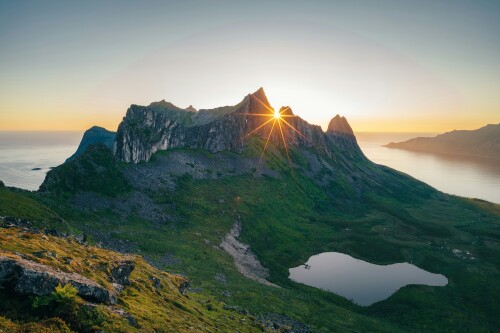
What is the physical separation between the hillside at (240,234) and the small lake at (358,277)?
4020mm

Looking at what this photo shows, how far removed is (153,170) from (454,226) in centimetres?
16784

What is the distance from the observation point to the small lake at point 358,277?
94438 millimetres

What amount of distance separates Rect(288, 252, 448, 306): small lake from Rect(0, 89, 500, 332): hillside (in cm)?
402

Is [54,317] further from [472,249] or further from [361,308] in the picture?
[472,249]

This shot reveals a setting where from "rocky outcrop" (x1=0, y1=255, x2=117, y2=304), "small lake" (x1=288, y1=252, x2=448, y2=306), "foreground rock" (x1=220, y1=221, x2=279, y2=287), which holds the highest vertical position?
"rocky outcrop" (x1=0, y1=255, x2=117, y2=304)

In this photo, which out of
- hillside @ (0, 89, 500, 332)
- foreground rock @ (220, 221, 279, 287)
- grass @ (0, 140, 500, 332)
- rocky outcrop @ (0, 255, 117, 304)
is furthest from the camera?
foreground rock @ (220, 221, 279, 287)

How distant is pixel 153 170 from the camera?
146250 mm

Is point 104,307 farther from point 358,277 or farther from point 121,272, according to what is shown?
point 358,277

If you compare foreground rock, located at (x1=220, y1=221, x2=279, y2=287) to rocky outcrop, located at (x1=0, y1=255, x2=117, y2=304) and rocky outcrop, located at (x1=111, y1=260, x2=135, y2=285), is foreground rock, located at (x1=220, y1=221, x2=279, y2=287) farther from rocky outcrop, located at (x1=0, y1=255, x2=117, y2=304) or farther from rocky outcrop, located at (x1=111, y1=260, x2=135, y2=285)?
rocky outcrop, located at (x1=0, y1=255, x2=117, y2=304)

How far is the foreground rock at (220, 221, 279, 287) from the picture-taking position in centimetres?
9400

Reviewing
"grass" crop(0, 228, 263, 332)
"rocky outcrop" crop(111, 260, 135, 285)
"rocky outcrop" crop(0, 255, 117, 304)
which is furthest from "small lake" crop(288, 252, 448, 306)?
"rocky outcrop" crop(0, 255, 117, 304)

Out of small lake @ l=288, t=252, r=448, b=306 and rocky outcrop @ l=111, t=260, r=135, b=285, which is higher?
rocky outcrop @ l=111, t=260, r=135, b=285

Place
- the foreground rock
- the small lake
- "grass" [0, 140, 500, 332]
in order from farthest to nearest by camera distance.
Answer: the small lake, the foreground rock, "grass" [0, 140, 500, 332]

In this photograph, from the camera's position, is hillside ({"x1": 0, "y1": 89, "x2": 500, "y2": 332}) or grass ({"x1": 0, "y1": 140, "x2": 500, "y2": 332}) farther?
grass ({"x1": 0, "y1": 140, "x2": 500, "y2": 332})
